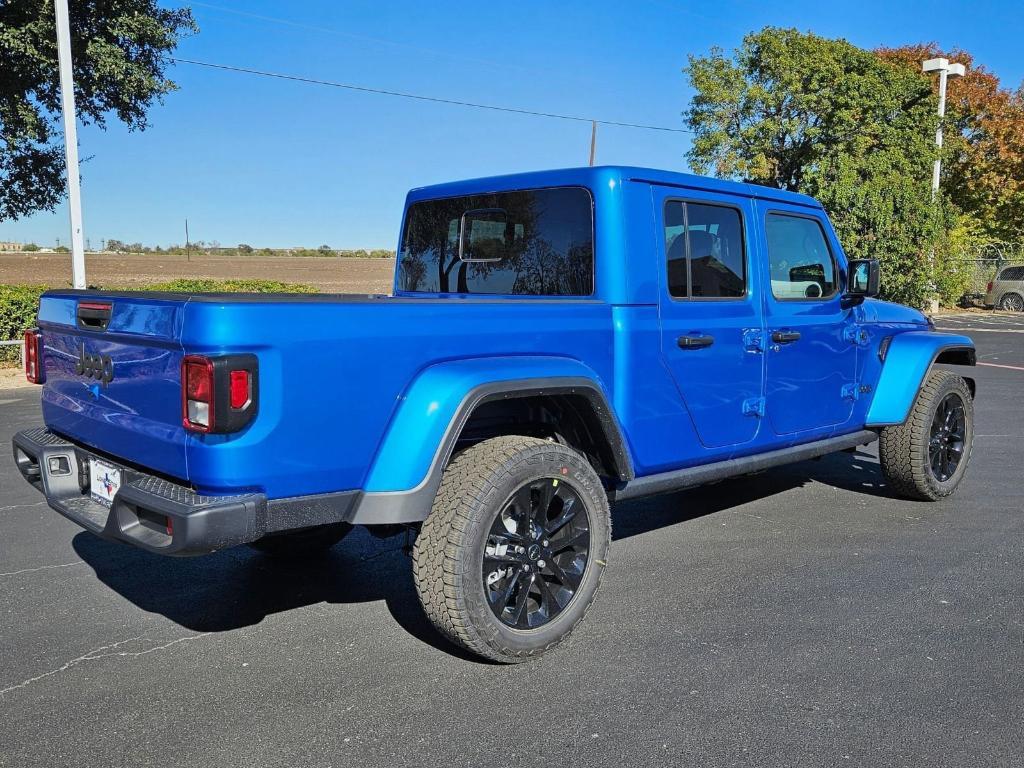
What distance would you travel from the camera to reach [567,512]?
3463 millimetres

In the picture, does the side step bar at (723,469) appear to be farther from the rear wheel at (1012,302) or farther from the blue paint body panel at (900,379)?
the rear wheel at (1012,302)

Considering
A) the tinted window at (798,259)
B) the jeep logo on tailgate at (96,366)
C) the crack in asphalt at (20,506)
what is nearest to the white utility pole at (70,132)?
the crack in asphalt at (20,506)

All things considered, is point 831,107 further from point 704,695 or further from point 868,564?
point 704,695

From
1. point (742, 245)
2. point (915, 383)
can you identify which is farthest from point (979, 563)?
point (742, 245)

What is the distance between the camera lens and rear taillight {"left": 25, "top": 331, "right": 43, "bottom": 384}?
384 centimetres

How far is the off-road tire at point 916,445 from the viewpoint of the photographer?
17.9ft

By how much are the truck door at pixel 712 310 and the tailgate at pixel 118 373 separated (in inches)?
79.0

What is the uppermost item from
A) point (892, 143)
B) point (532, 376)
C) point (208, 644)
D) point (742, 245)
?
point (892, 143)

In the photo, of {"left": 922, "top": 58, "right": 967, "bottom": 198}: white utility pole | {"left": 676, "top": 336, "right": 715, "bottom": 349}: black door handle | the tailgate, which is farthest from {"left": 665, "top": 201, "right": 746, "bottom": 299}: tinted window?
{"left": 922, "top": 58, "right": 967, "bottom": 198}: white utility pole

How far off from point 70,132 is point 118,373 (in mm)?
10377

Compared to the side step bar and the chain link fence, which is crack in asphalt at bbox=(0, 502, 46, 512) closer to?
the side step bar

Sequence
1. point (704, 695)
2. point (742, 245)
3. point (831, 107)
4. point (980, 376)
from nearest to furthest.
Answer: point (704, 695) → point (742, 245) → point (980, 376) → point (831, 107)

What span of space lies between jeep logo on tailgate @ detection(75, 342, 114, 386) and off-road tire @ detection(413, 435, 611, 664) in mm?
1264

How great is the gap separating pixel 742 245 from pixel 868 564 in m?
1.77
